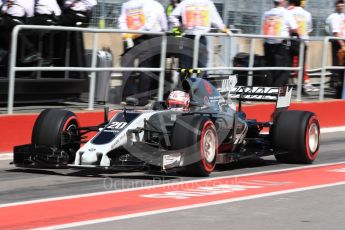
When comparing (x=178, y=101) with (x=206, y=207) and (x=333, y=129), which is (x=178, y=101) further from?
(x=333, y=129)

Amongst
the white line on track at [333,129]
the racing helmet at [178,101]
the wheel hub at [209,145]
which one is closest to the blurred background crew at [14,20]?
the racing helmet at [178,101]

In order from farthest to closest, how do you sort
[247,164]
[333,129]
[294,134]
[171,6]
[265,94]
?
[333,129] → [171,6] → [265,94] → [247,164] → [294,134]

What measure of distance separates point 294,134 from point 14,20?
4.45m

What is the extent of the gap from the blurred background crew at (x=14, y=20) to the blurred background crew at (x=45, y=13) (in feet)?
0.44

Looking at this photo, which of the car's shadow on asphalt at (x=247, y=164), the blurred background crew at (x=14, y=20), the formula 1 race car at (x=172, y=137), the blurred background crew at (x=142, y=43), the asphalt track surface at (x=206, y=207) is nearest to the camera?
the asphalt track surface at (x=206, y=207)

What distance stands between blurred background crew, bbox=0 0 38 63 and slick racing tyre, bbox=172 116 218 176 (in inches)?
130

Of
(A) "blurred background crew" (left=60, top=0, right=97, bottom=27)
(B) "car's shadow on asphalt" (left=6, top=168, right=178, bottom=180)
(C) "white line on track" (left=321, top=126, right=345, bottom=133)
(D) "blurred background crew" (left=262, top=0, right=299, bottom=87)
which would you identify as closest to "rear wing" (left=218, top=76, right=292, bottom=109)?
(B) "car's shadow on asphalt" (left=6, top=168, right=178, bottom=180)

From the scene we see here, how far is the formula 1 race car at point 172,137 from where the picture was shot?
30.5 feet

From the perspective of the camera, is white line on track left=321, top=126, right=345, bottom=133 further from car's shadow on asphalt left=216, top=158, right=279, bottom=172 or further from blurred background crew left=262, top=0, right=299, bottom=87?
car's shadow on asphalt left=216, top=158, right=279, bottom=172

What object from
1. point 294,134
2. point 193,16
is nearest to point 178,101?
point 294,134

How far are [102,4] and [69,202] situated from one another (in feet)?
25.2

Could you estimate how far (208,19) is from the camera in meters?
14.6

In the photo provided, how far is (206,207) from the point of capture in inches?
309

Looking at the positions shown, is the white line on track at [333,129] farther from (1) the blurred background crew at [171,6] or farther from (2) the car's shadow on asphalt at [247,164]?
(2) the car's shadow on asphalt at [247,164]
